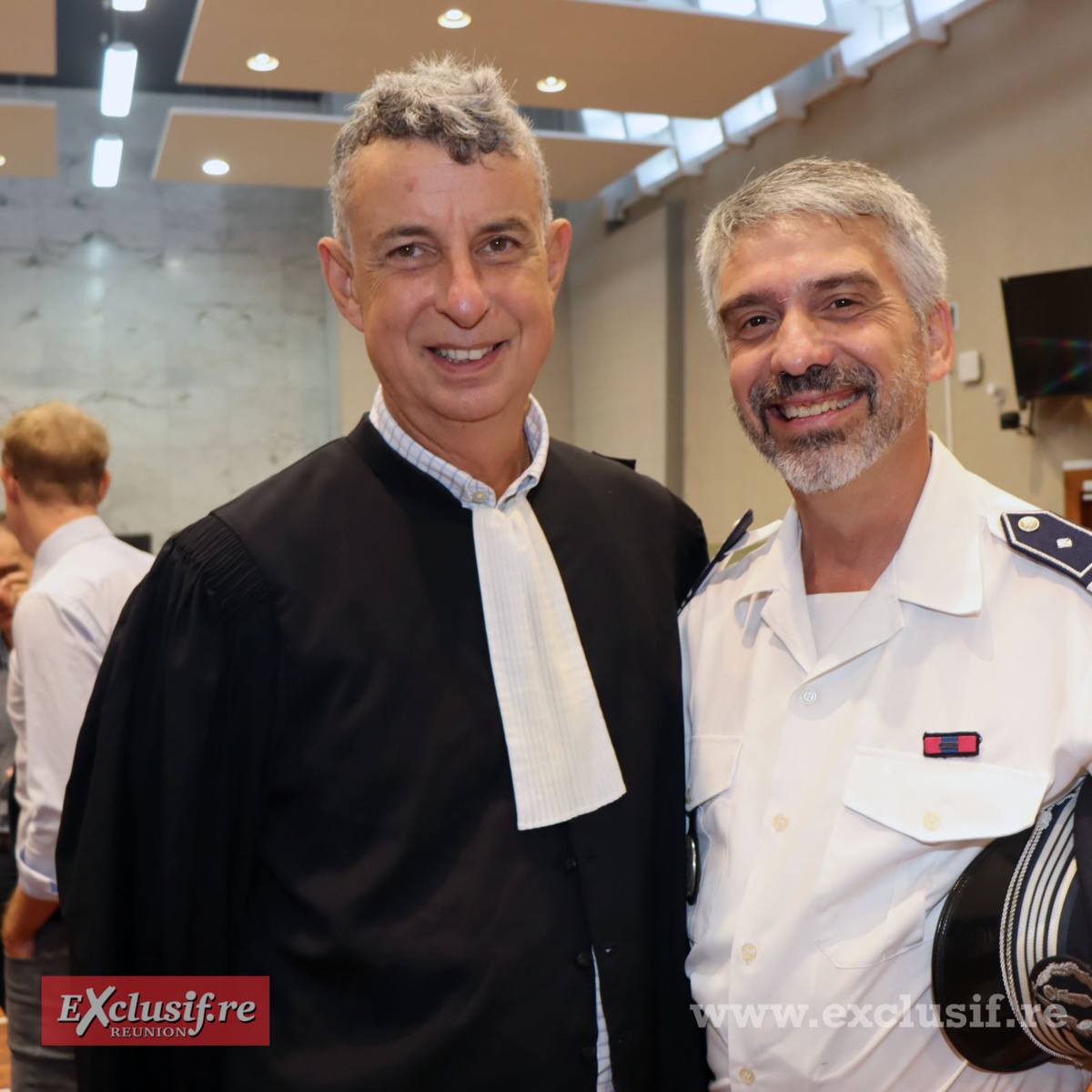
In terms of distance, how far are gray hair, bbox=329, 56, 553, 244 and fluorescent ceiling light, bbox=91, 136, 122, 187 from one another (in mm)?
9829

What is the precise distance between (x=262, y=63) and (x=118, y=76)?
96 centimetres

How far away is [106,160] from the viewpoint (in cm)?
1091

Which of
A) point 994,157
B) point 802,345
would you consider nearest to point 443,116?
point 802,345

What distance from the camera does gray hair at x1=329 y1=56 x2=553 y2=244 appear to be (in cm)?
178

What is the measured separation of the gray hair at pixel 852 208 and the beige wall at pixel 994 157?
577 cm

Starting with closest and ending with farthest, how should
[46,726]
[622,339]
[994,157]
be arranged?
[46,726], [994,157], [622,339]

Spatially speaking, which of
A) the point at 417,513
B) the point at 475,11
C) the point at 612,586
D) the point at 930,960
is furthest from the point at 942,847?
the point at 475,11

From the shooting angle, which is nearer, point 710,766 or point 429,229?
point 429,229

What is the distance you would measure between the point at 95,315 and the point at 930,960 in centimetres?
1253

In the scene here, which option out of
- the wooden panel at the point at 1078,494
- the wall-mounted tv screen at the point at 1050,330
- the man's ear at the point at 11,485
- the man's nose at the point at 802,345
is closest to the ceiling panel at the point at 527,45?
the wall-mounted tv screen at the point at 1050,330

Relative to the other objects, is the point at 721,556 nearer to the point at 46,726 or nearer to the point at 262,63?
the point at 46,726

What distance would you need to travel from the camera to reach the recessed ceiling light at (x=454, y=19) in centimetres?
732

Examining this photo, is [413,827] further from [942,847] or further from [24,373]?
[24,373]

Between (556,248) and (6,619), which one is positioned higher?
(556,248)
